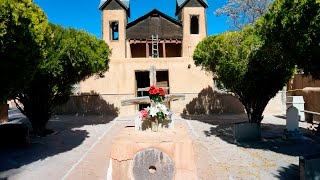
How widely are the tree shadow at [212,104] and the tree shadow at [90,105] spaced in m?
5.97

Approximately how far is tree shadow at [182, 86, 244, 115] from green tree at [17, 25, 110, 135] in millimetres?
10191

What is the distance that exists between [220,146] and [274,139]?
2.84m

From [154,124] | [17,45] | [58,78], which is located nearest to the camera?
[17,45]

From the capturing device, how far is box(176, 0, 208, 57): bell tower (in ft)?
121

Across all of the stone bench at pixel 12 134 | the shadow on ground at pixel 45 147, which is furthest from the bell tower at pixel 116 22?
the stone bench at pixel 12 134

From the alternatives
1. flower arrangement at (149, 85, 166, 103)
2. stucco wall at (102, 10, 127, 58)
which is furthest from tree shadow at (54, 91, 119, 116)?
flower arrangement at (149, 85, 166, 103)

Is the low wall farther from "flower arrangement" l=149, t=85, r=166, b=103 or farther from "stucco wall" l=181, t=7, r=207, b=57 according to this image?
"flower arrangement" l=149, t=85, r=166, b=103

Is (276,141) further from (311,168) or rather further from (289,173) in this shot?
(311,168)

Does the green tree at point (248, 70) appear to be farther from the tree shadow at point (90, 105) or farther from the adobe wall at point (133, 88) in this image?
the tree shadow at point (90, 105)

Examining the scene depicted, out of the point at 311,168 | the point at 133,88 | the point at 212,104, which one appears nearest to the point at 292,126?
the point at 311,168

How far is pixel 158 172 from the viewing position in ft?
25.2

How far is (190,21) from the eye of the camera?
37.5m

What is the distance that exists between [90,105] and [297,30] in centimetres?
1889

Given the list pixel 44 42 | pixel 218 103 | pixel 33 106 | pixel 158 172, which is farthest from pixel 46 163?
pixel 218 103
